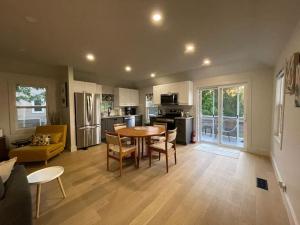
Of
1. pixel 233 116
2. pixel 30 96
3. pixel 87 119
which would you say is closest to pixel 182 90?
pixel 233 116

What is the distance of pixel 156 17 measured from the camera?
78.5 inches

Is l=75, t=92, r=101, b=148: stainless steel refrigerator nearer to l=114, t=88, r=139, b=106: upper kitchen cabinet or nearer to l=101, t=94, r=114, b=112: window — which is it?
l=101, t=94, r=114, b=112: window

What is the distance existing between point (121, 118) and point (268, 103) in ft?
15.9

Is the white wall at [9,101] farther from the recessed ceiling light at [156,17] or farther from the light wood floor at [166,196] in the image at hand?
the recessed ceiling light at [156,17]

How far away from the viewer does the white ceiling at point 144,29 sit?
1.75m

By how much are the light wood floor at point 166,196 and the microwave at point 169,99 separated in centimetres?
250

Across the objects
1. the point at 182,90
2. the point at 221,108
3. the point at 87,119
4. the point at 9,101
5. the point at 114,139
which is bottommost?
the point at 114,139

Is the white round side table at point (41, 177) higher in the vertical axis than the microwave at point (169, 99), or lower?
lower

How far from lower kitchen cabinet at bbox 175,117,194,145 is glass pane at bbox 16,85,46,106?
4354 mm

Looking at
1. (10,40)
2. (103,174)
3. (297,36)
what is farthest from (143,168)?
(10,40)

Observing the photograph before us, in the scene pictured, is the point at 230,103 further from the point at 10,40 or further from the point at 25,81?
the point at 25,81

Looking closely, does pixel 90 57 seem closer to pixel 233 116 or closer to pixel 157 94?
pixel 157 94

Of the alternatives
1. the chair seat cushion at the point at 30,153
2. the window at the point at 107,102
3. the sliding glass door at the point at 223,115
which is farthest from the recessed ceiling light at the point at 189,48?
the window at the point at 107,102

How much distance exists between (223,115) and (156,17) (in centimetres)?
383
